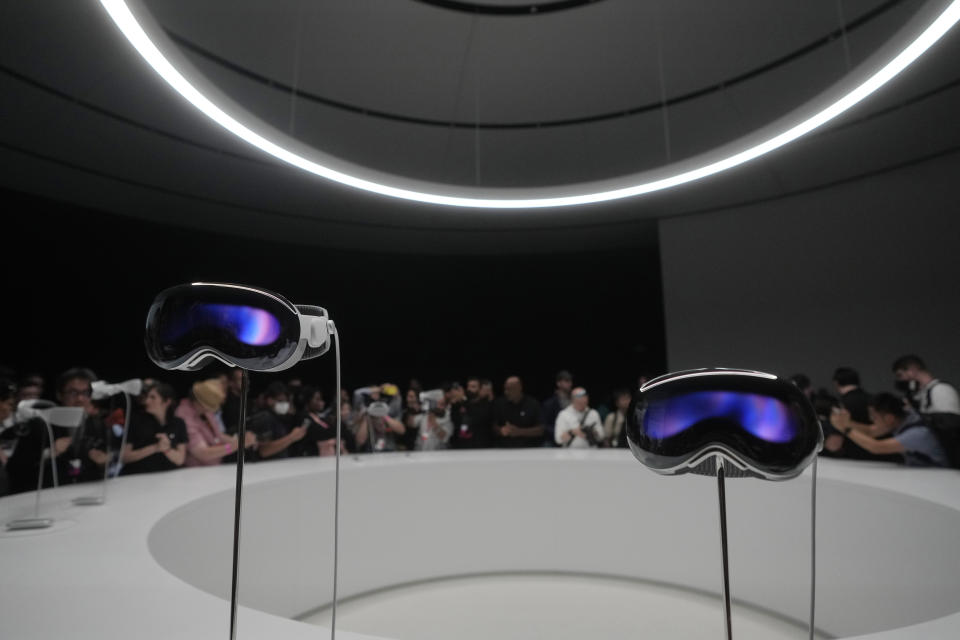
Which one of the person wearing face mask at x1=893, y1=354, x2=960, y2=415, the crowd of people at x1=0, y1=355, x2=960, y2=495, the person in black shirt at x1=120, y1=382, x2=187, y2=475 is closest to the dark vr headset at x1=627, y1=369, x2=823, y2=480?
the crowd of people at x1=0, y1=355, x2=960, y2=495

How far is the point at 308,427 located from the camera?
3217 mm

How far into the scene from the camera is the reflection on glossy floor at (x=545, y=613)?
7.58 ft

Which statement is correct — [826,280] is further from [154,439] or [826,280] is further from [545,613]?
[154,439]

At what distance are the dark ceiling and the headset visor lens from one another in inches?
93.7

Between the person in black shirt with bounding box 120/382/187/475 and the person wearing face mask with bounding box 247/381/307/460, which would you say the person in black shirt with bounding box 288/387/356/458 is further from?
the person in black shirt with bounding box 120/382/187/475

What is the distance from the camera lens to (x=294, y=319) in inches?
32.1

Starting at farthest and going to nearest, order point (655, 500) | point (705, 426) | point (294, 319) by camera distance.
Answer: point (655, 500), point (294, 319), point (705, 426)

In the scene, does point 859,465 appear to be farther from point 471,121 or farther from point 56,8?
point 56,8

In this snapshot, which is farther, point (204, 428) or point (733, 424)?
point (204, 428)

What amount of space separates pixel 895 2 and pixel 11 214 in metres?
6.26

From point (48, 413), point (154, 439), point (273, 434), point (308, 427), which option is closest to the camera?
point (48, 413)

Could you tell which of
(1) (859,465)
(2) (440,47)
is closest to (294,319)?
(1) (859,465)

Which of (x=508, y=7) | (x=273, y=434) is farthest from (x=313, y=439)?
(x=508, y=7)

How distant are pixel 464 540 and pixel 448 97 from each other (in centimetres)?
310
